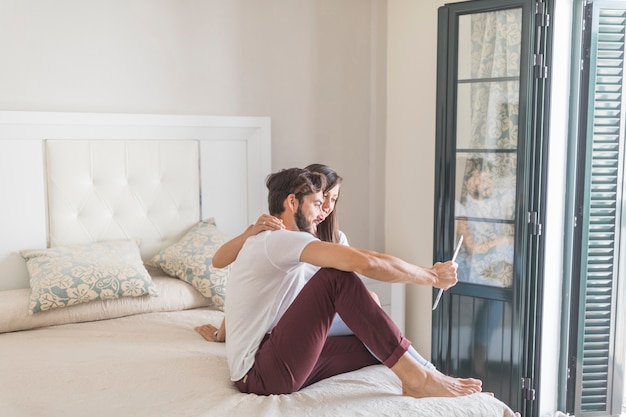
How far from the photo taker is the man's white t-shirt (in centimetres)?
219

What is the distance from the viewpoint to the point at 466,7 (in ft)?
10.9

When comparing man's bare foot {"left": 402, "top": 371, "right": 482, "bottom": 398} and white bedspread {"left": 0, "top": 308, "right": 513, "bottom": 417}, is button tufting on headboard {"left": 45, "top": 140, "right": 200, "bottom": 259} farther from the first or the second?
man's bare foot {"left": 402, "top": 371, "right": 482, "bottom": 398}

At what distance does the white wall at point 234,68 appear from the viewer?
310cm

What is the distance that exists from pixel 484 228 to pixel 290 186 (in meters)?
1.37

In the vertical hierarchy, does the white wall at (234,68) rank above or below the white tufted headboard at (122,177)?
above

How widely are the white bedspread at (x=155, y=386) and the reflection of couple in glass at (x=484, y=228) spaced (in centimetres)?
125

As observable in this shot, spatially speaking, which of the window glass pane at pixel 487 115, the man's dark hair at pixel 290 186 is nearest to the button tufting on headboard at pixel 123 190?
the man's dark hair at pixel 290 186

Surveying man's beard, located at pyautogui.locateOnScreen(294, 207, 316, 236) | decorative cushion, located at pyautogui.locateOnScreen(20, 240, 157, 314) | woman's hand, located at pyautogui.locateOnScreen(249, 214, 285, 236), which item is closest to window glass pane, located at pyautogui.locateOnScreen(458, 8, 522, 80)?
man's beard, located at pyautogui.locateOnScreen(294, 207, 316, 236)

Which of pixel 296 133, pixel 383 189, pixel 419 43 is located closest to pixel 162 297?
pixel 296 133

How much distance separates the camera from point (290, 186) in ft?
7.86

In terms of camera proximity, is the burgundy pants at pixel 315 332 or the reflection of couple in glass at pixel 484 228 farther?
the reflection of couple in glass at pixel 484 228

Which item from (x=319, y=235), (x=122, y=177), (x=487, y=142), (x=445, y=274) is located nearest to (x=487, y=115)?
(x=487, y=142)

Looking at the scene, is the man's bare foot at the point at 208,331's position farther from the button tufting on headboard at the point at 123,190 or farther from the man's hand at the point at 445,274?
the man's hand at the point at 445,274

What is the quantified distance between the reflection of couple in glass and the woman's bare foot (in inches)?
50.6
